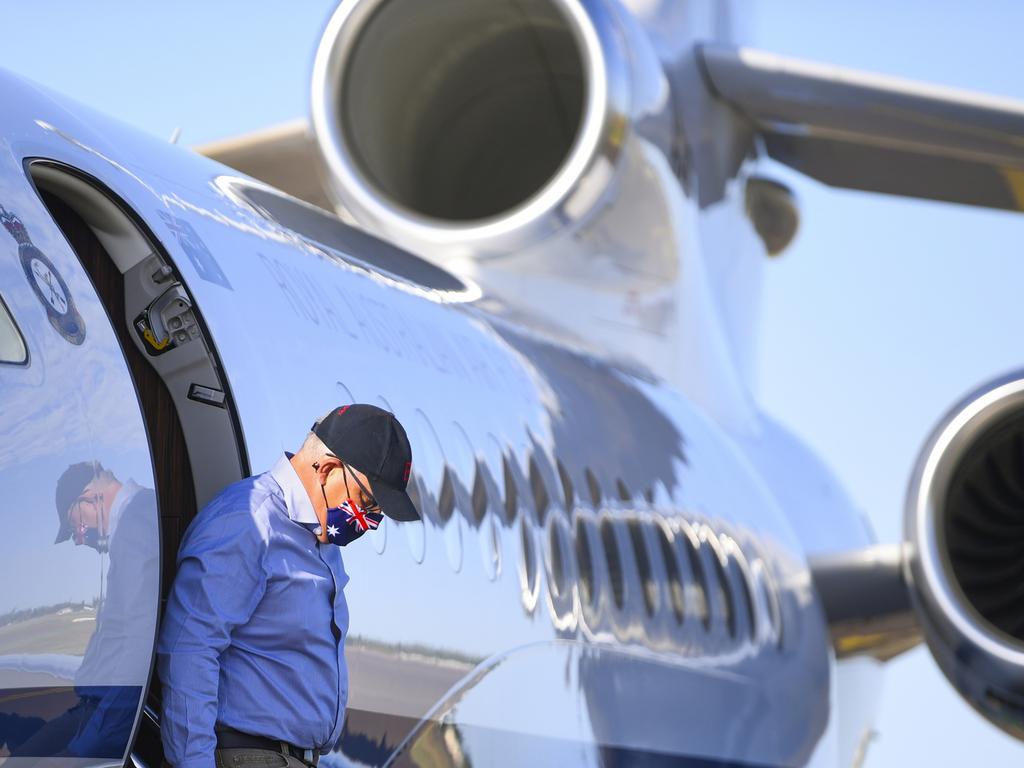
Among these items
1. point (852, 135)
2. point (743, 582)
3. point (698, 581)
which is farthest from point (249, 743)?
point (852, 135)

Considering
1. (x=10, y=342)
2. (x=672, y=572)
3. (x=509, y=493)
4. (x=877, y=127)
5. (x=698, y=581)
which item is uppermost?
(x=10, y=342)

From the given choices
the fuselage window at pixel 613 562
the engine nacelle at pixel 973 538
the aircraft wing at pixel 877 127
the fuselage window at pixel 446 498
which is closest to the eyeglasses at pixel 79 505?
the fuselage window at pixel 446 498

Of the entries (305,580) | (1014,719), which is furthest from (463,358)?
(1014,719)

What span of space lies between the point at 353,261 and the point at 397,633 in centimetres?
117

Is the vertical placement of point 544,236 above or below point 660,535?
above

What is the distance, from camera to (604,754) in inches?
164

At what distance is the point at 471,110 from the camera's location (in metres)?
6.50

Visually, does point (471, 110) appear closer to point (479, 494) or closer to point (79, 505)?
point (479, 494)

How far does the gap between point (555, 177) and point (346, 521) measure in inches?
141

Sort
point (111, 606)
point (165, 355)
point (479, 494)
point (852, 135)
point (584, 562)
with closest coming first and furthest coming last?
point (111, 606) < point (165, 355) < point (479, 494) < point (584, 562) < point (852, 135)

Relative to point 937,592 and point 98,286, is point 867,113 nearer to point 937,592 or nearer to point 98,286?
point 937,592

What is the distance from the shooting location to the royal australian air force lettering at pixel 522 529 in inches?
116

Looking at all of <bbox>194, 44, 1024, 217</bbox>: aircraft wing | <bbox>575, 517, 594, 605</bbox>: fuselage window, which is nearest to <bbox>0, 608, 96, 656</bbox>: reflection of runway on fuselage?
<bbox>575, 517, 594, 605</bbox>: fuselage window

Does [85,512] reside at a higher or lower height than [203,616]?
higher
